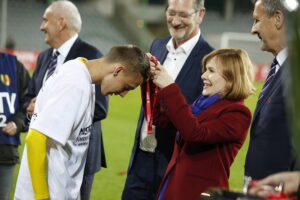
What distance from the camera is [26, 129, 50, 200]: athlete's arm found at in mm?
2688

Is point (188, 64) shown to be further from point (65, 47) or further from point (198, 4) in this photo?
point (65, 47)

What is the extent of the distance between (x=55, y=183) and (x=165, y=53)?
1.45 metres

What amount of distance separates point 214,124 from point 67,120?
0.74 m

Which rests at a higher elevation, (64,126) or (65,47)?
(65,47)

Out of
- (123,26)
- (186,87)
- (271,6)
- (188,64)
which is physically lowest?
(123,26)

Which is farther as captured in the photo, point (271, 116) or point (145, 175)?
point (145, 175)

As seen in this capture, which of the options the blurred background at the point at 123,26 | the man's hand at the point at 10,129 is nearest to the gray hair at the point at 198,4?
the man's hand at the point at 10,129

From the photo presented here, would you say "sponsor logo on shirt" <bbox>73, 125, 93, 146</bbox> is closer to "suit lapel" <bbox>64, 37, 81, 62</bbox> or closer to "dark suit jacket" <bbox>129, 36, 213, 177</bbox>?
"dark suit jacket" <bbox>129, 36, 213, 177</bbox>

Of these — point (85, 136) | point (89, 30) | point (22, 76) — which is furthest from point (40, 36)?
point (85, 136)

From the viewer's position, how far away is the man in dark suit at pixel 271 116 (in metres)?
2.78

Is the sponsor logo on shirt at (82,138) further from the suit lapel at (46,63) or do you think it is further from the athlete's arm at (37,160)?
the suit lapel at (46,63)

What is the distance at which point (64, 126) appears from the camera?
274 cm

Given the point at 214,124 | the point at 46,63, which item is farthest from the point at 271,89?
the point at 46,63

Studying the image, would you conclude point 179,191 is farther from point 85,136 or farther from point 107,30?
point 107,30
